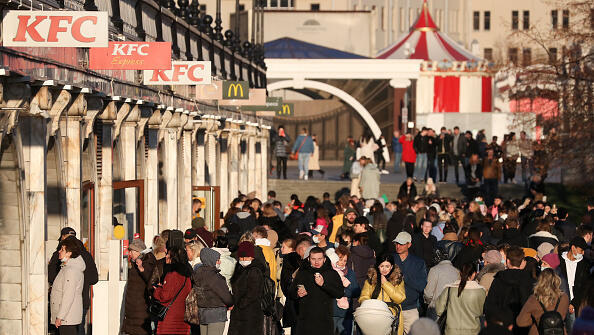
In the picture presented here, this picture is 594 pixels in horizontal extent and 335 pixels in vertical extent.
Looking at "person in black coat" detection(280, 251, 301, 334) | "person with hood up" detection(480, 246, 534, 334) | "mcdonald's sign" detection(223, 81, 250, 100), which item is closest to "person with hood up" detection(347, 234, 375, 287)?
"person in black coat" detection(280, 251, 301, 334)

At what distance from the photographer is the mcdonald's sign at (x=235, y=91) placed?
2862cm

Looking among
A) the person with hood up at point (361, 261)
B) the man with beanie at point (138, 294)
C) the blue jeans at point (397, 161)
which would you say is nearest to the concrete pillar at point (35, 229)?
the man with beanie at point (138, 294)

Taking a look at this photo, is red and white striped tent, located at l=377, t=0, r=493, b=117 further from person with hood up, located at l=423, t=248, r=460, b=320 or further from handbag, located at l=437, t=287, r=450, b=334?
handbag, located at l=437, t=287, r=450, b=334

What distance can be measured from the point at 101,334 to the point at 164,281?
228 cm

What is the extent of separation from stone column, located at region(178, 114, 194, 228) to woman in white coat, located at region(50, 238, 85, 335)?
12.6m

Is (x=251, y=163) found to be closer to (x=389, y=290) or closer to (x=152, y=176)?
(x=152, y=176)

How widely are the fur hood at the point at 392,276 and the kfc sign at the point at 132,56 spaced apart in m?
4.79

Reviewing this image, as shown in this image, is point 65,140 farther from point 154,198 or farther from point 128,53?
point 154,198

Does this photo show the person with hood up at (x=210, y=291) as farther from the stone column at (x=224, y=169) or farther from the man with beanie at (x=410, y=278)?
the stone column at (x=224, y=169)

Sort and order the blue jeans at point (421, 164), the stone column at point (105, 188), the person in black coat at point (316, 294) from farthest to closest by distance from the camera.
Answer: the blue jeans at point (421, 164)
the stone column at point (105, 188)
the person in black coat at point (316, 294)

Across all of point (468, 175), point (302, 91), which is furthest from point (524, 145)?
point (302, 91)

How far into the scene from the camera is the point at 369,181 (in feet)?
A: 112

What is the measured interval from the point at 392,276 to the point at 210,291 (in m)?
1.76

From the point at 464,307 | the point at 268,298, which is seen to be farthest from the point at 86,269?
the point at 464,307
